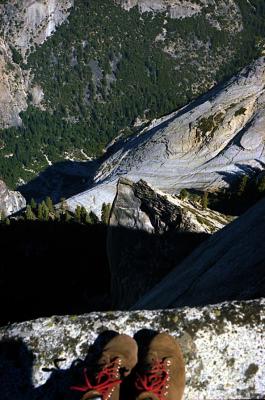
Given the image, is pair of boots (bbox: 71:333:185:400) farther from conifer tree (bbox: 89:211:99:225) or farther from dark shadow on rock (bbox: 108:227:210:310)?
conifer tree (bbox: 89:211:99:225)

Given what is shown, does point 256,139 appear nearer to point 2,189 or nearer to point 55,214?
point 55,214

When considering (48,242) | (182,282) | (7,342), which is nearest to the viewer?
(7,342)

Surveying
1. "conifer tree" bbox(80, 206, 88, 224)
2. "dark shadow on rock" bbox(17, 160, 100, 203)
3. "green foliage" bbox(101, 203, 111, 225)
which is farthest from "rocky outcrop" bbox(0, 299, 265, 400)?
"dark shadow on rock" bbox(17, 160, 100, 203)

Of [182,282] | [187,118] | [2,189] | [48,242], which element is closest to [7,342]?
[182,282]

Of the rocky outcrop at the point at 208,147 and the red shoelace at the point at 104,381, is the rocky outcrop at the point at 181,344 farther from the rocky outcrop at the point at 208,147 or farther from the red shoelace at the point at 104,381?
the rocky outcrop at the point at 208,147

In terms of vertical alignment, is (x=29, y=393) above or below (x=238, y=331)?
above

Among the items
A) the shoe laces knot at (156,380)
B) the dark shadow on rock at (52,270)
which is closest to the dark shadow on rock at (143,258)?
the shoe laces knot at (156,380)
